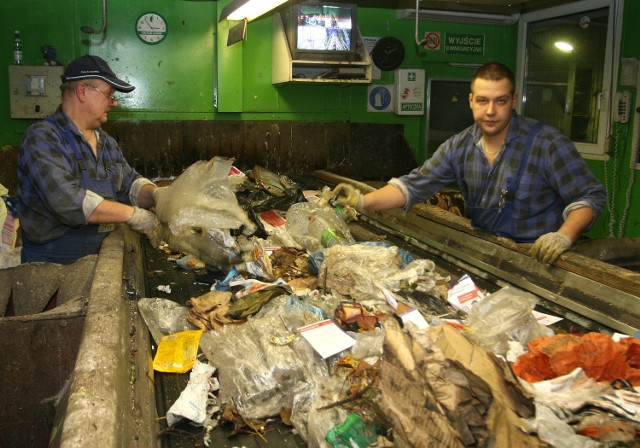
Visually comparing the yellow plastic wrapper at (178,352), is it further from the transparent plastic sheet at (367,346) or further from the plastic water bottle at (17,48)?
the plastic water bottle at (17,48)

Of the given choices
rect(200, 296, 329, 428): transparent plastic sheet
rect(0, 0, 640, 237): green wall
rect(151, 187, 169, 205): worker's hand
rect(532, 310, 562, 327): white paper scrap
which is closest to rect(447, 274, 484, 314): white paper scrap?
rect(532, 310, 562, 327): white paper scrap

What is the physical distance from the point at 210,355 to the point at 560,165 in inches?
75.7

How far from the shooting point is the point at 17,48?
4.46 metres

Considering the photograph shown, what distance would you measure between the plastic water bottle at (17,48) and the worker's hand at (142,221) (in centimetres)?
277

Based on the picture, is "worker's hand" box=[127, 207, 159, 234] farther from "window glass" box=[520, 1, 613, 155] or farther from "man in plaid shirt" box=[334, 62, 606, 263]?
"window glass" box=[520, 1, 613, 155]

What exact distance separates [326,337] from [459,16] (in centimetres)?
501

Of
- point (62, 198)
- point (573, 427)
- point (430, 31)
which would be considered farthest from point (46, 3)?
point (573, 427)

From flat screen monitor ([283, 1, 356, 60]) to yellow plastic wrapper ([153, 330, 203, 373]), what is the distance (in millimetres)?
3483

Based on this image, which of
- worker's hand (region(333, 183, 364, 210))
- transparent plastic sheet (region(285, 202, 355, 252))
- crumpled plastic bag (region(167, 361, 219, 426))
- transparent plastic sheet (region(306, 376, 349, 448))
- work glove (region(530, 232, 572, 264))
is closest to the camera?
transparent plastic sheet (region(306, 376, 349, 448))

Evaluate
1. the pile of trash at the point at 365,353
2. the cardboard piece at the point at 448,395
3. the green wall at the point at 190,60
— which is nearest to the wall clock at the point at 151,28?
the green wall at the point at 190,60

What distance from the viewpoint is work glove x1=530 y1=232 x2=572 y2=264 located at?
2178mm

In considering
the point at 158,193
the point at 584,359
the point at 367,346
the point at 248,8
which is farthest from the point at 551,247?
the point at 248,8

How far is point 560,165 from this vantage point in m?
2.59

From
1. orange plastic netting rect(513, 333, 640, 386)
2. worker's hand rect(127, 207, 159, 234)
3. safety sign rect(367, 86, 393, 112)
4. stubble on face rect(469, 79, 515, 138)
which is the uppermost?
safety sign rect(367, 86, 393, 112)
